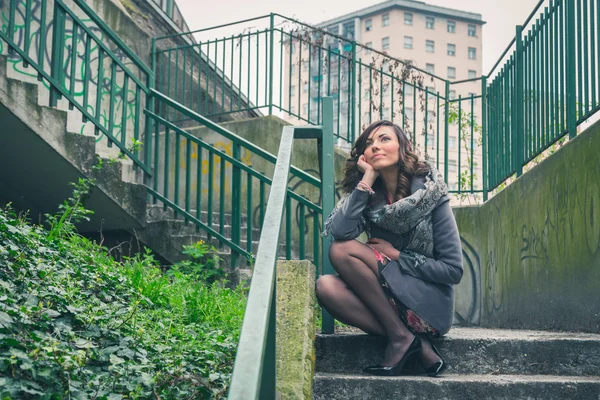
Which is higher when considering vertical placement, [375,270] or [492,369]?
[375,270]

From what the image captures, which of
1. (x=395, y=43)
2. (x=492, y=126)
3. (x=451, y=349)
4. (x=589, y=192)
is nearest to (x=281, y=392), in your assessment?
(x=451, y=349)

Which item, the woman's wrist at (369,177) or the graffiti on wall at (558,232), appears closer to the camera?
the woman's wrist at (369,177)

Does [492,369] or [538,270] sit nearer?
[492,369]

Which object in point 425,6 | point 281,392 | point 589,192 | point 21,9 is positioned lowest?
point 281,392

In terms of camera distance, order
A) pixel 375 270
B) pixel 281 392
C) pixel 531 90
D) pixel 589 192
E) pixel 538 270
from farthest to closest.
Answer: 1. pixel 531 90
2. pixel 538 270
3. pixel 589 192
4. pixel 375 270
5. pixel 281 392

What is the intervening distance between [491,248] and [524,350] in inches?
129

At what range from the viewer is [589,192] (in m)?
3.77

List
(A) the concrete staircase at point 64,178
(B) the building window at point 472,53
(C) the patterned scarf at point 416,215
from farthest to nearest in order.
A: (B) the building window at point 472,53
(A) the concrete staircase at point 64,178
(C) the patterned scarf at point 416,215

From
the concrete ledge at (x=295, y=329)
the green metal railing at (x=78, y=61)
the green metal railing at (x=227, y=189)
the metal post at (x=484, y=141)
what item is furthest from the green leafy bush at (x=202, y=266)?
the metal post at (x=484, y=141)

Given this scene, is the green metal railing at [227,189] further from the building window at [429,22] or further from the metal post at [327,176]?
the building window at [429,22]

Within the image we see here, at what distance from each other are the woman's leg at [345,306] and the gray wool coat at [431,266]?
0.69 feet

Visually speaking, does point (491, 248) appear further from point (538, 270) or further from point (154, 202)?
point (154, 202)

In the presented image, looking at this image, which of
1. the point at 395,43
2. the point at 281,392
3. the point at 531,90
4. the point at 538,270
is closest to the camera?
the point at 281,392

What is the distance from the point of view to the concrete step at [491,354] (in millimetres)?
3160
